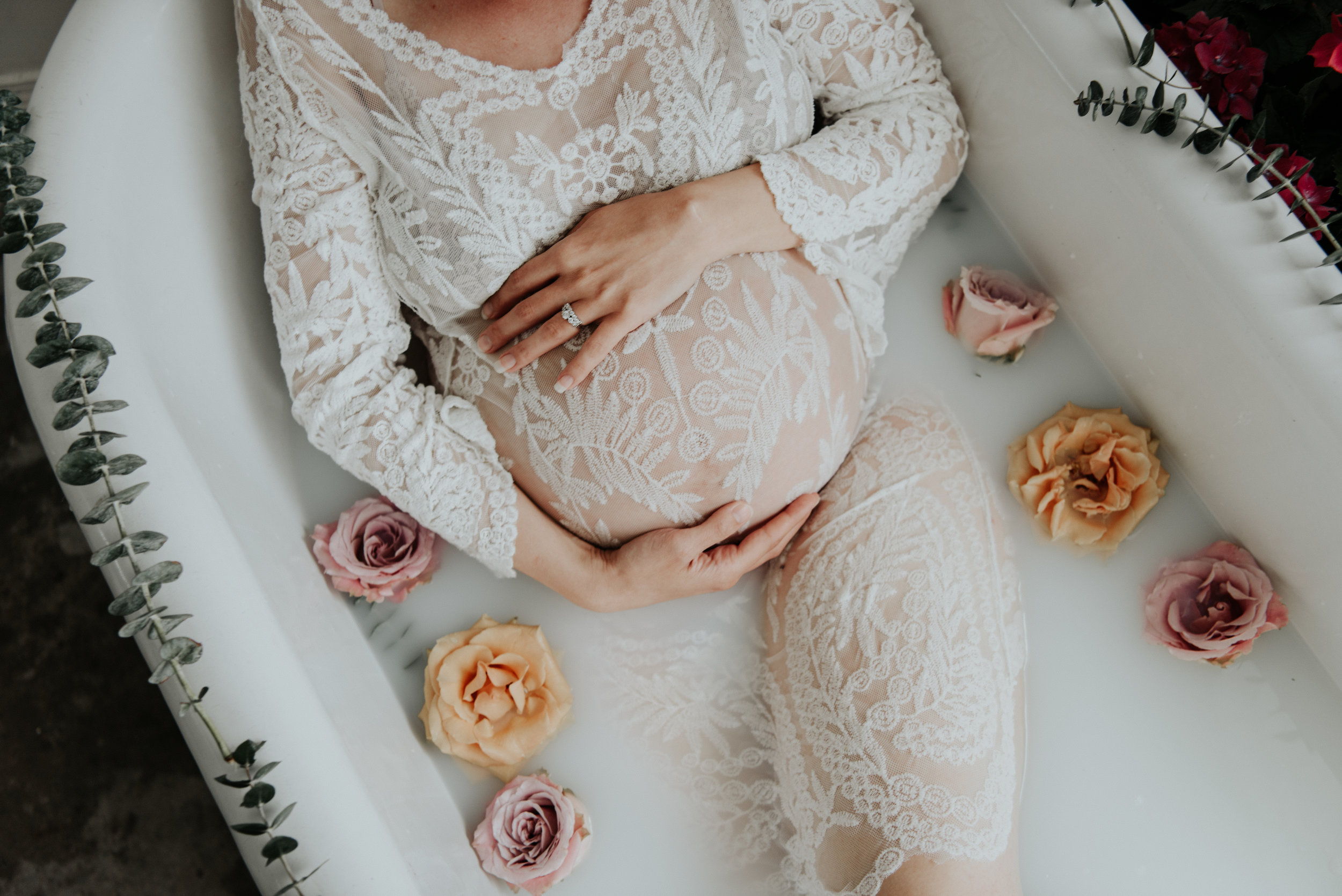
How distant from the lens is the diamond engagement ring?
879 mm

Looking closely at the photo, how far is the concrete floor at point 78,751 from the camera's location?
1416mm

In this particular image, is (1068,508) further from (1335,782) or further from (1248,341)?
(1335,782)

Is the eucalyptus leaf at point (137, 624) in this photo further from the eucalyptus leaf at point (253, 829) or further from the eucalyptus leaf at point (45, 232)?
the eucalyptus leaf at point (45, 232)

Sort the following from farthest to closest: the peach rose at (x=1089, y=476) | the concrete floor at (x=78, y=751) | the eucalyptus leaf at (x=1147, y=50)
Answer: the concrete floor at (x=78, y=751), the peach rose at (x=1089, y=476), the eucalyptus leaf at (x=1147, y=50)

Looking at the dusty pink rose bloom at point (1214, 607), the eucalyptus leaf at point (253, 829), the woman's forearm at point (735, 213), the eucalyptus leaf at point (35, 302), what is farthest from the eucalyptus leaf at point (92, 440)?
the dusty pink rose bloom at point (1214, 607)

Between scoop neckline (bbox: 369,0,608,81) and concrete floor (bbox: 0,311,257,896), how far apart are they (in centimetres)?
127

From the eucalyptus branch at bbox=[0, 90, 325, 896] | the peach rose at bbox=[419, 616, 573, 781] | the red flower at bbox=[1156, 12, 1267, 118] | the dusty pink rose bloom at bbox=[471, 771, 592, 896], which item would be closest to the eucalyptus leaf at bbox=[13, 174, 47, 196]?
the eucalyptus branch at bbox=[0, 90, 325, 896]

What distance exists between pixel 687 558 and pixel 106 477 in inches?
23.3

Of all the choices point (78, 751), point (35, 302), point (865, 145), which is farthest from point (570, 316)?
point (78, 751)

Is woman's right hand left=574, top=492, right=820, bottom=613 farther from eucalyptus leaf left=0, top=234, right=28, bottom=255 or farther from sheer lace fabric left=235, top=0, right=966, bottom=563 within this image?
eucalyptus leaf left=0, top=234, right=28, bottom=255

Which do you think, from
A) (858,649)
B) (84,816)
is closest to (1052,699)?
(858,649)

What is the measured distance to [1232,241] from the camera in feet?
2.55

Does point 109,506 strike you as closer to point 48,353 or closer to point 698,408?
point 48,353

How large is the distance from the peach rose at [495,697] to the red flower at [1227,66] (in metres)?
1.03
